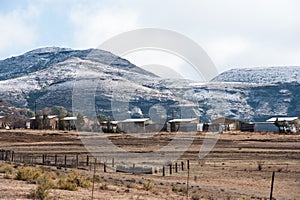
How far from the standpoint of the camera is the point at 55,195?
19.6 meters

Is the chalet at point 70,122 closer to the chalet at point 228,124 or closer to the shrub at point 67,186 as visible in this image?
the chalet at point 228,124

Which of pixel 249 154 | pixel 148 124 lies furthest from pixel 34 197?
pixel 148 124

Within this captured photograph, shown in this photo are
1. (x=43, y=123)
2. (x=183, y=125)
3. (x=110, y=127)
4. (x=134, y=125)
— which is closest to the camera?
(x=110, y=127)

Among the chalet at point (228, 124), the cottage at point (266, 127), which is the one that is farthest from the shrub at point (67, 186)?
the cottage at point (266, 127)

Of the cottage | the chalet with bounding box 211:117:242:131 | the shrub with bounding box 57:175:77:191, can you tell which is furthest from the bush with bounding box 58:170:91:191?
the cottage

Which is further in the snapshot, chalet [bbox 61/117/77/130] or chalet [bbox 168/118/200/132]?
chalet [bbox 61/117/77/130]

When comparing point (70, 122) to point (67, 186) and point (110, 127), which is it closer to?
point (110, 127)

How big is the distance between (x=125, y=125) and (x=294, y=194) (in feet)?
346

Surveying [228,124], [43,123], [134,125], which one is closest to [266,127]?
[228,124]

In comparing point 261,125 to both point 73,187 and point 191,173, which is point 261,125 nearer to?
point 191,173

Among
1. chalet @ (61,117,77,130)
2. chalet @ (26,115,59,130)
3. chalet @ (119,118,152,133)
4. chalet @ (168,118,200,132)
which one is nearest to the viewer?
chalet @ (168,118,200,132)

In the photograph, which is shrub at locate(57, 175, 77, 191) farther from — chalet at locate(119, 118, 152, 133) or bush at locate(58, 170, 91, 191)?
chalet at locate(119, 118, 152, 133)

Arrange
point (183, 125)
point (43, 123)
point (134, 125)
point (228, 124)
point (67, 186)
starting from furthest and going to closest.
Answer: point (43, 123) < point (134, 125) < point (183, 125) < point (228, 124) < point (67, 186)

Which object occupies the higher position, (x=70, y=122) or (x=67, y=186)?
(x=70, y=122)
